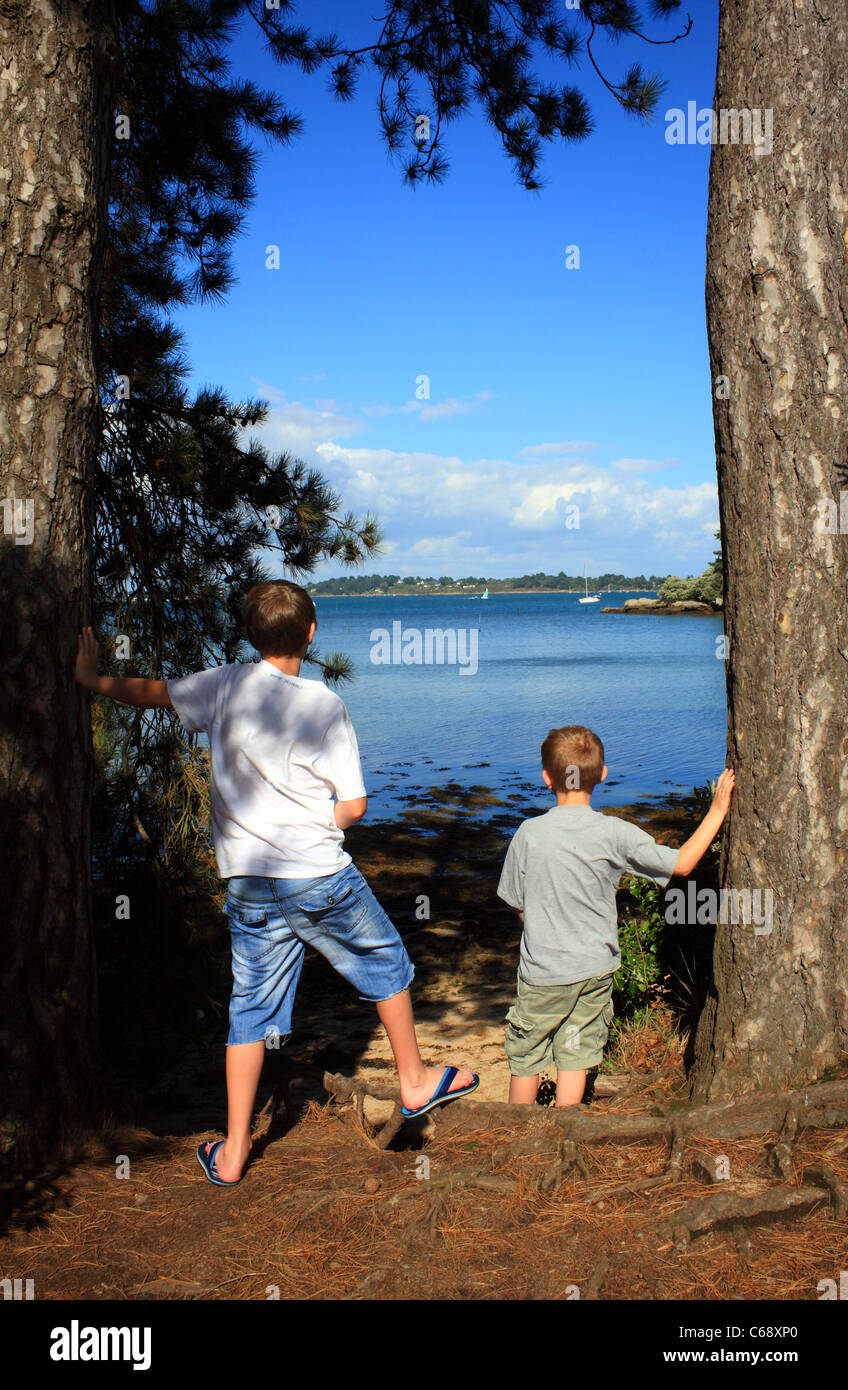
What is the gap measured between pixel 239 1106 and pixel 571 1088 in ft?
3.91

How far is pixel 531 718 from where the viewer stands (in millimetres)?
21812

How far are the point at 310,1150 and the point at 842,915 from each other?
1905 millimetres

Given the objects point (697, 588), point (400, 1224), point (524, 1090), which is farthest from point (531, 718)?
point (697, 588)

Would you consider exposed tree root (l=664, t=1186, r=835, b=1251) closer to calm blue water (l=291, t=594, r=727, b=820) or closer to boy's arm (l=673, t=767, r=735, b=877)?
boy's arm (l=673, t=767, r=735, b=877)

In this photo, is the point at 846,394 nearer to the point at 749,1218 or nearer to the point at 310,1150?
the point at 749,1218

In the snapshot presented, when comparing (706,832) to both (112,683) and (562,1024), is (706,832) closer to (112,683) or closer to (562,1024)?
(562,1024)

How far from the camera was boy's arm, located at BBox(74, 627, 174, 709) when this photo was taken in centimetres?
327

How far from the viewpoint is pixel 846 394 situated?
3.07 meters

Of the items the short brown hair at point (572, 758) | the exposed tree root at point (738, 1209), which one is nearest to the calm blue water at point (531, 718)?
the short brown hair at point (572, 758)

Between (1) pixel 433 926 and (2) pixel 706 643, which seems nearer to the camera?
(1) pixel 433 926

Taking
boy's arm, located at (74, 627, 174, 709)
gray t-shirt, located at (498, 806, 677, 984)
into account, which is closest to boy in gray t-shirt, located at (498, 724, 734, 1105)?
gray t-shirt, located at (498, 806, 677, 984)

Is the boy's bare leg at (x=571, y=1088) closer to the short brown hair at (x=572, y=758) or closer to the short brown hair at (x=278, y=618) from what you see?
the short brown hair at (x=572, y=758)

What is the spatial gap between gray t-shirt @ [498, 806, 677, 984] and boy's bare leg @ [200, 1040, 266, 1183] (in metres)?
0.96

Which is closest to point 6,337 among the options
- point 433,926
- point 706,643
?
point 433,926
